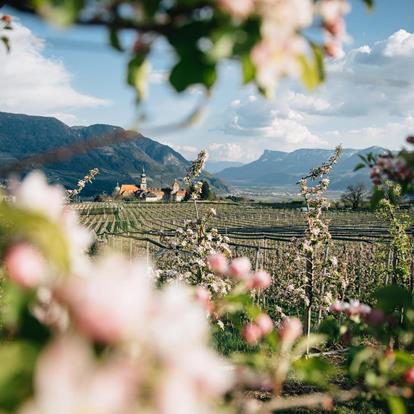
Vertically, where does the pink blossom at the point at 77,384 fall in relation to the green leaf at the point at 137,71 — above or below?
below

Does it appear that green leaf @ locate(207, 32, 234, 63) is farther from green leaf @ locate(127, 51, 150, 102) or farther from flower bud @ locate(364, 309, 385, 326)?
flower bud @ locate(364, 309, 385, 326)

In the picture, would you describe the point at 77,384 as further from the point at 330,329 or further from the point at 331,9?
the point at 330,329

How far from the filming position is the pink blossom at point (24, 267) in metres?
0.60

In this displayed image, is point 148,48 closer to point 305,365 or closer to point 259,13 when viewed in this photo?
point 259,13

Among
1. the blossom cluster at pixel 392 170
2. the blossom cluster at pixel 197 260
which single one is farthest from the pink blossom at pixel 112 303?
the blossom cluster at pixel 197 260

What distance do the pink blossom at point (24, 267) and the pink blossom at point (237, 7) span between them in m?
0.51

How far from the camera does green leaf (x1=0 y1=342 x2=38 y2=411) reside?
1.66 ft

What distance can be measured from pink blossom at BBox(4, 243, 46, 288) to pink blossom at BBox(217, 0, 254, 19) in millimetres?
507

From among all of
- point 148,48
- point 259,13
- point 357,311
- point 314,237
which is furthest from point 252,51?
point 314,237

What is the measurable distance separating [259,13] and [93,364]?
630 millimetres

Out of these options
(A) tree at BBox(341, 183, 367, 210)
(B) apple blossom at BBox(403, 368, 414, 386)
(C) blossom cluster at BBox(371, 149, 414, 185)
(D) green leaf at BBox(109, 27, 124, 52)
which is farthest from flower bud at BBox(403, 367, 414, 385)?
(A) tree at BBox(341, 183, 367, 210)

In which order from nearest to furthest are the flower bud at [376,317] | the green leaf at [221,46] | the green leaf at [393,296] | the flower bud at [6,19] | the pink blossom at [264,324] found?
the green leaf at [221,46], the pink blossom at [264,324], the green leaf at [393,296], the flower bud at [376,317], the flower bud at [6,19]

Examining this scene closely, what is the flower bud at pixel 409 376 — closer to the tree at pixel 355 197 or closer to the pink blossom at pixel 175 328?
the pink blossom at pixel 175 328

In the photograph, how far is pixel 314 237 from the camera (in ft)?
23.1
